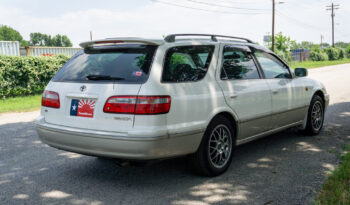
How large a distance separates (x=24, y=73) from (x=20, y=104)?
2396 mm

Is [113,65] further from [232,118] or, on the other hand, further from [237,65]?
[237,65]

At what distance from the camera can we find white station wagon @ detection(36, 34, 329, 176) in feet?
12.0

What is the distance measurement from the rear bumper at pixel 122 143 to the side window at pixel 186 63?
0.64m

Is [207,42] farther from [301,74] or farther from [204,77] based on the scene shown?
[301,74]

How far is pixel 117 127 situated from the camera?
12.0 ft

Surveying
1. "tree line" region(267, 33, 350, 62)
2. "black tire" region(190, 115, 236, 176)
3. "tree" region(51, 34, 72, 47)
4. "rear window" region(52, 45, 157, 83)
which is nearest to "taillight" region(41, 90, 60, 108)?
"rear window" region(52, 45, 157, 83)

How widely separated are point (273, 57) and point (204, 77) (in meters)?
2.01

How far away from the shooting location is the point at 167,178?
4.35 metres

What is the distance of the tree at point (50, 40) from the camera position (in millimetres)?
160750

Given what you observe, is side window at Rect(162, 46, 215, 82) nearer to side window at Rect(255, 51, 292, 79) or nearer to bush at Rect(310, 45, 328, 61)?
side window at Rect(255, 51, 292, 79)

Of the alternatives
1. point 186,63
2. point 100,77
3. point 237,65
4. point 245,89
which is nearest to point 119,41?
point 100,77

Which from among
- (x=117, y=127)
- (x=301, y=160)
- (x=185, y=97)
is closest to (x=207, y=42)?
(x=185, y=97)

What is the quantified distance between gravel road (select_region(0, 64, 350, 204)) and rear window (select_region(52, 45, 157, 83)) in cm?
121

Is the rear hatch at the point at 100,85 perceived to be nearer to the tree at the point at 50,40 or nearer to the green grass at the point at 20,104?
the green grass at the point at 20,104
